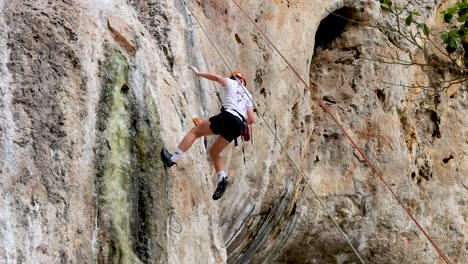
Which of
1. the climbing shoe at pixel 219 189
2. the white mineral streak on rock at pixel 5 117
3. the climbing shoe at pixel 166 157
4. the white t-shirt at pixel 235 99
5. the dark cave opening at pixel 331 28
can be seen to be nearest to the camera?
the white mineral streak on rock at pixel 5 117

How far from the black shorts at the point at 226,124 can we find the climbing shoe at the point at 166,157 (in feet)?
2.16

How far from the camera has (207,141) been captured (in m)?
9.76

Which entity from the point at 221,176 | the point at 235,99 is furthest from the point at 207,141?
the point at 235,99

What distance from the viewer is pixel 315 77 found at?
47.8 feet

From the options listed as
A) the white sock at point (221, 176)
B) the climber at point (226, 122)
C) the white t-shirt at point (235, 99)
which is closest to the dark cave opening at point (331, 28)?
the climber at point (226, 122)

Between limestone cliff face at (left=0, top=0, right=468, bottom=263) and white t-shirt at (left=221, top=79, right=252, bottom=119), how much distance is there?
0.49 m

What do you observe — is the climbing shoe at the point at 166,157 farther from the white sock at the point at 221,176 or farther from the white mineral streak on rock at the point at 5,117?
the white mineral streak on rock at the point at 5,117

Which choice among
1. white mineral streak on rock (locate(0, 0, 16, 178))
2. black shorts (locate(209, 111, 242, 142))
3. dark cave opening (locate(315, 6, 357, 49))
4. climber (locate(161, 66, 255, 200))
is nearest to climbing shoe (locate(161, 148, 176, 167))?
climber (locate(161, 66, 255, 200))

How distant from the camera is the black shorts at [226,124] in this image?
8245 mm

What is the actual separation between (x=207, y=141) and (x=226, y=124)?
147cm

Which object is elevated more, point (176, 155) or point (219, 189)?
point (176, 155)

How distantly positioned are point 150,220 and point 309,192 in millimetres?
6453

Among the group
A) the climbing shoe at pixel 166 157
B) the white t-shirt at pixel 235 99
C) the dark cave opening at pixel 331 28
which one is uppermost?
the white t-shirt at pixel 235 99

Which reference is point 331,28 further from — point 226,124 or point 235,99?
point 226,124
